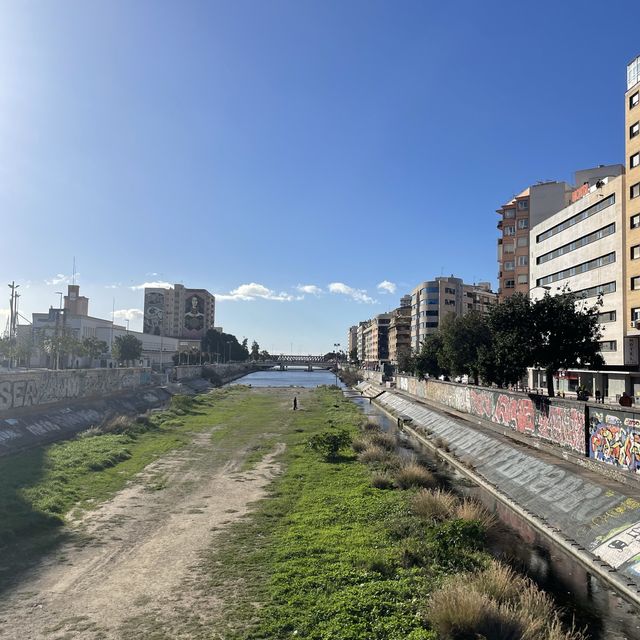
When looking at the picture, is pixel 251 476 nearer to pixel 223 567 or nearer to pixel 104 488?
pixel 104 488

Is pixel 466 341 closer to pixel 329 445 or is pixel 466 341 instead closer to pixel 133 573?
pixel 329 445

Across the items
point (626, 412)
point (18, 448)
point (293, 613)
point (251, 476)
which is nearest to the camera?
point (293, 613)

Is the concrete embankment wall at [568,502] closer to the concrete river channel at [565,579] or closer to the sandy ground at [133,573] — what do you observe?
the concrete river channel at [565,579]

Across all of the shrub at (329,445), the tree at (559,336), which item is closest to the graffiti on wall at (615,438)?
the tree at (559,336)

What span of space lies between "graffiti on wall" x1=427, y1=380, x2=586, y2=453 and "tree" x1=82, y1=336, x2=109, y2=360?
294 feet

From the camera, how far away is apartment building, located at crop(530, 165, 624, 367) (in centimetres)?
5703

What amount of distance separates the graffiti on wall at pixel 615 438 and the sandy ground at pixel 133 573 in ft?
55.0

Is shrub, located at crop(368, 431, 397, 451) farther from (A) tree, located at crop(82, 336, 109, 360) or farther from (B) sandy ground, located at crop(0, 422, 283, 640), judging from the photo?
(A) tree, located at crop(82, 336, 109, 360)

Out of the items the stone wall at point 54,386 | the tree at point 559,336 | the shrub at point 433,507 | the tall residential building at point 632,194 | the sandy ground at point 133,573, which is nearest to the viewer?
the sandy ground at point 133,573

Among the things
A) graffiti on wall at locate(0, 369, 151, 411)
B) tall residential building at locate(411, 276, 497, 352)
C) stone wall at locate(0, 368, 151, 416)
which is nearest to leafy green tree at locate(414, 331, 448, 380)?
stone wall at locate(0, 368, 151, 416)

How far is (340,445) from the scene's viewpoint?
3694 centimetres

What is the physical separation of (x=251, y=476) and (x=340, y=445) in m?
8.78

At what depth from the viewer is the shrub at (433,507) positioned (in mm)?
21250

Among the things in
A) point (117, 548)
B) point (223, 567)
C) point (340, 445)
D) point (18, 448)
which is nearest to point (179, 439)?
point (18, 448)
